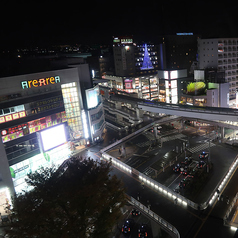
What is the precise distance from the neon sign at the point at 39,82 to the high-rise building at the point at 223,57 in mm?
39882

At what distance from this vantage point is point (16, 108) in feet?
90.6

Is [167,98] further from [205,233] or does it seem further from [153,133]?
[205,233]

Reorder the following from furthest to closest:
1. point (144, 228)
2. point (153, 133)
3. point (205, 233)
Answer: point (153, 133) < point (144, 228) < point (205, 233)

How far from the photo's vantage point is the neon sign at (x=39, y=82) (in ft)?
94.1

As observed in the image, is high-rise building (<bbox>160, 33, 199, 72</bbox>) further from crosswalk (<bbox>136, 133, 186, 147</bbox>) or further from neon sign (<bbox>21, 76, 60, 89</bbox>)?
neon sign (<bbox>21, 76, 60, 89</bbox>)

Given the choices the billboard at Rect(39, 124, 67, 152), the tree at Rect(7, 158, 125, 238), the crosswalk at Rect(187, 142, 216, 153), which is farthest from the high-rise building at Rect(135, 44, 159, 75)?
the tree at Rect(7, 158, 125, 238)

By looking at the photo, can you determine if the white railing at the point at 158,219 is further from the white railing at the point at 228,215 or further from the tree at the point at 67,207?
the tree at the point at 67,207

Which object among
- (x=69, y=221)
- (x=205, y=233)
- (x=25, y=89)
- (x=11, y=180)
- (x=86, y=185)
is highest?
(x=25, y=89)

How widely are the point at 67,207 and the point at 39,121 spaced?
60.8 ft

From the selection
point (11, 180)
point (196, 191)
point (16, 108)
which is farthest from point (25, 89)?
point (196, 191)

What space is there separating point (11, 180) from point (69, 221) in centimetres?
1522

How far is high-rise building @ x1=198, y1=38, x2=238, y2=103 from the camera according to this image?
53.0 meters

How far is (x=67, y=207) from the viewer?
1402 centimetres

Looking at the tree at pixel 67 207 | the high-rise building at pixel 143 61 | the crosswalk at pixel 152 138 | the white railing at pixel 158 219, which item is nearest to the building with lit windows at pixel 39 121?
the crosswalk at pixel 152 138
